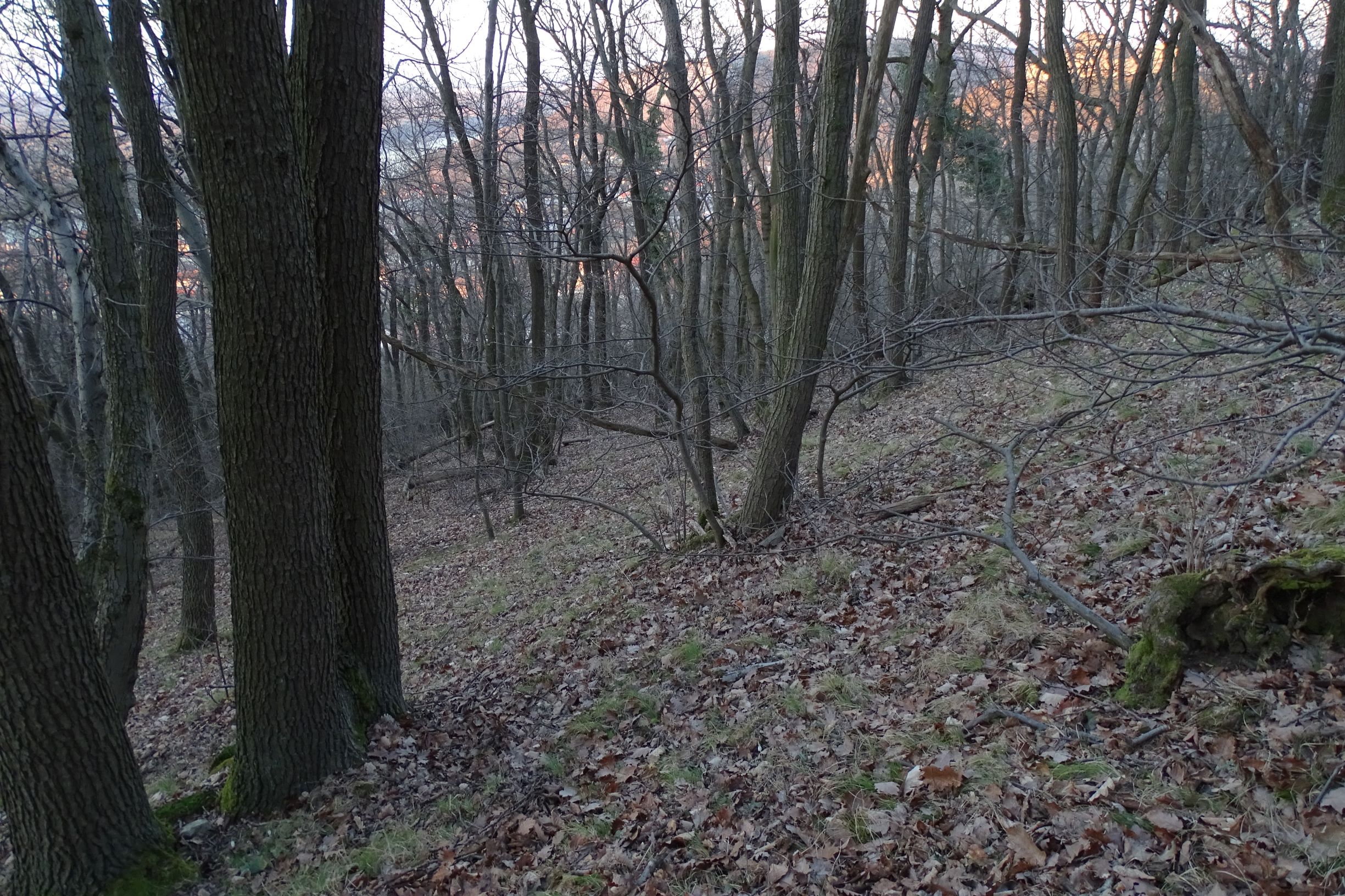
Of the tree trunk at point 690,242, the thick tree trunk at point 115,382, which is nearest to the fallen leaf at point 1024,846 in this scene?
the tree trunk at point 690,242

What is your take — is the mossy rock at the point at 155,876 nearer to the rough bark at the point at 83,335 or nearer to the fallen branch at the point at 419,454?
the rough bark at the point at 83,335

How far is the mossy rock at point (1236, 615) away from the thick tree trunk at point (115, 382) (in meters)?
7.91

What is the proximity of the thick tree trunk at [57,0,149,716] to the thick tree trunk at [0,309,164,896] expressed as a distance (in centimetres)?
376

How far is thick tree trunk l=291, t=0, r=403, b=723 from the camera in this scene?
15.7 feet

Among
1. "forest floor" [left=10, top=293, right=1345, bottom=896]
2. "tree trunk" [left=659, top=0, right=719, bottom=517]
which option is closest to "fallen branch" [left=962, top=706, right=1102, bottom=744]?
"forest floor" [left=10, top=293, right=1345, bottom=896]

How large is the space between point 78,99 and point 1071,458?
9395mm

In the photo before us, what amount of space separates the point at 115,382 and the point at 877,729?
7.20 m

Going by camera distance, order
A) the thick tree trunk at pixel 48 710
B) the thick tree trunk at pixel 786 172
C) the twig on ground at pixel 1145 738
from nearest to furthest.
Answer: the twig on ground at pixel 1145 738 < the thick tree trunk at pixel 48 710 < the thick tree trunk at pixel 786 172

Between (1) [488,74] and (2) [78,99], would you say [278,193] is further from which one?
(1) [488,74]

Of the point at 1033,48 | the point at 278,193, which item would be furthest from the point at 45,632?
the point at 1033,48

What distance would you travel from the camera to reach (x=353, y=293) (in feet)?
16.4

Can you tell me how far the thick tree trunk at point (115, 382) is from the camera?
690 cm

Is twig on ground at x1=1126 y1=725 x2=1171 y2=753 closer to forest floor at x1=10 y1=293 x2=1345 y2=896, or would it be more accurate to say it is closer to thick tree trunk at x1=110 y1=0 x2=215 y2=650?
forest floor at x1=10 y1=293 x2=1345 y2=896

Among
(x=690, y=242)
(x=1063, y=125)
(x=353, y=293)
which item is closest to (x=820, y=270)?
(x=690, y=242)
